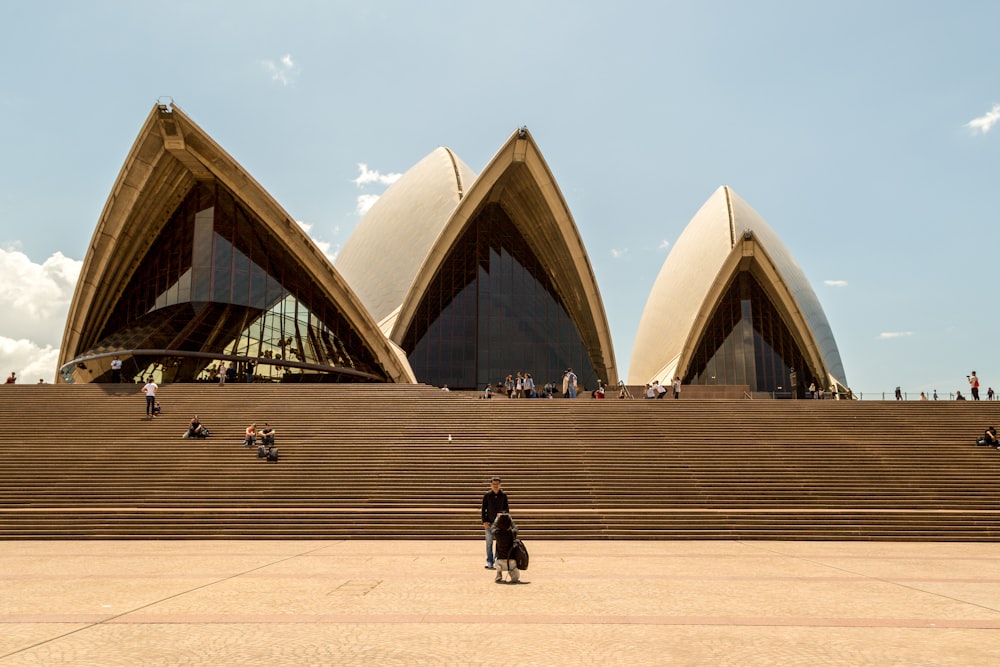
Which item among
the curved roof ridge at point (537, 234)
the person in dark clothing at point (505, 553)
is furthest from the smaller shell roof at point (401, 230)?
the person in dark clothing at point (505, 553)

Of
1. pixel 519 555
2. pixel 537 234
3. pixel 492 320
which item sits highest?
pixel 537 234

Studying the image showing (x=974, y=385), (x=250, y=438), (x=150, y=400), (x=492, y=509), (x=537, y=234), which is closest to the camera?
(x=492, y=509)

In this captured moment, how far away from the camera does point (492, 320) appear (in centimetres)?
2906

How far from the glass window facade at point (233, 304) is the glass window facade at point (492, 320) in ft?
10.9

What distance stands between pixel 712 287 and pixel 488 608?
2876cm

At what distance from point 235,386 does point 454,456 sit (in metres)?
9.24

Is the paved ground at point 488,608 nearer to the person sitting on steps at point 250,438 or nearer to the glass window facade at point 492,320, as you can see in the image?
the person sitting on steps at point 250,438

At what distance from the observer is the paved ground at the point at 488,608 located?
12.6 feet

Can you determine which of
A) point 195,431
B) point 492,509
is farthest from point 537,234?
point 492,509

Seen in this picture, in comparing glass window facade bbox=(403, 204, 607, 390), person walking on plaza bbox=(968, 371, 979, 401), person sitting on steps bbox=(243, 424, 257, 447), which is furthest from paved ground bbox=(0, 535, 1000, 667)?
glass window facade bbox=(403, 204, 607, 390)

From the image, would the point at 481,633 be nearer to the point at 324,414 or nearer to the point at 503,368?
the point at 324,414

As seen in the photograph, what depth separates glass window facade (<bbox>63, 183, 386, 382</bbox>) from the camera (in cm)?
2506

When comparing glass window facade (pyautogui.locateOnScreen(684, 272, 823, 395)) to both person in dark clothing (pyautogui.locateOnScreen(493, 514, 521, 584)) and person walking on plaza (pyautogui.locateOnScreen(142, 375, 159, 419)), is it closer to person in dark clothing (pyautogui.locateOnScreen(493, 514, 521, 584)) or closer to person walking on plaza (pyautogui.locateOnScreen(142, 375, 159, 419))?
person walking on plaza (pyautogui.locateOnScreen(142, 375, 159, 419))

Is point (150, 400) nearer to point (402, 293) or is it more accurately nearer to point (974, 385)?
point (402, 293)
